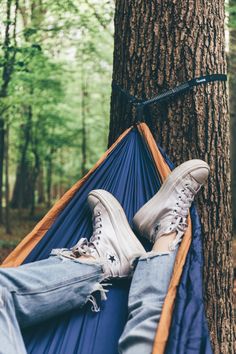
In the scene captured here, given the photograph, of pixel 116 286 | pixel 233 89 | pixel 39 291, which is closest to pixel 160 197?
pixel 116 286

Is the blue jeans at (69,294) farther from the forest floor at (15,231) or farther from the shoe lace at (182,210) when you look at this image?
the forest floor at (15,231)

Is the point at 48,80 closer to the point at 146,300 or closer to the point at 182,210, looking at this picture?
the point at 182,210

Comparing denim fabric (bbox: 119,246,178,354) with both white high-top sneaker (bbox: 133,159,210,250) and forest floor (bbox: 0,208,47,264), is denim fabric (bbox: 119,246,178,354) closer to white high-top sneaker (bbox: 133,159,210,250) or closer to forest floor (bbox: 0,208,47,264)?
white high-top sneaker (bbox: 133,159,210,250)

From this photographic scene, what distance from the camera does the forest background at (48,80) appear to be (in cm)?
629

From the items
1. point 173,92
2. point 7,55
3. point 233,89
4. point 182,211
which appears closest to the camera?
point 182,211

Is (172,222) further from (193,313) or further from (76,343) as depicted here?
(76,343)

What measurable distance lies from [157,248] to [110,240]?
0.78ft

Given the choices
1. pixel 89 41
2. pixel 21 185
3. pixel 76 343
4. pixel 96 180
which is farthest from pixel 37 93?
pixel 76 343

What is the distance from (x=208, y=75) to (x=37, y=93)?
7.07 m

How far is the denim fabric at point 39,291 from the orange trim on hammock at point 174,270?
0.35 meters

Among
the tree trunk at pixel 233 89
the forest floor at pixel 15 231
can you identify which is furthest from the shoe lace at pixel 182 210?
the tree trunk at pixel 233 89

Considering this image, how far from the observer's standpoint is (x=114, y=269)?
1988 millimetres

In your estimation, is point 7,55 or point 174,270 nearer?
point 174,270

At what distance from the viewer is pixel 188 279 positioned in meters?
1.76
